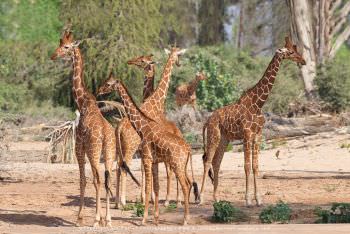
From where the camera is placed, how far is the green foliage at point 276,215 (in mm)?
13484

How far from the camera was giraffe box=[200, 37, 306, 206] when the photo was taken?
15.8 m

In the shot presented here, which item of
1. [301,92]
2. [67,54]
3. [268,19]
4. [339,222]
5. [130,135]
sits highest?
[268,19]

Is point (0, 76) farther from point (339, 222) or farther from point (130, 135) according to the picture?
point (339, 222)

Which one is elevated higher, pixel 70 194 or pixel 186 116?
pixel 186 116

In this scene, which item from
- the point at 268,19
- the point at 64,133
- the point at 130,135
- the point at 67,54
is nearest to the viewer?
the point at 67,54

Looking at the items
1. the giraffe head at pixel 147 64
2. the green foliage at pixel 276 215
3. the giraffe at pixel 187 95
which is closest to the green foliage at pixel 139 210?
the green foliage at pixel 276 215

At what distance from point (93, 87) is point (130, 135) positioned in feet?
59.8

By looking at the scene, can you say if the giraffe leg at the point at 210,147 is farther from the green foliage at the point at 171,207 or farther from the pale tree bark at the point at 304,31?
the pale tree bark at the point at 304,31

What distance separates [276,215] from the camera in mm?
13531

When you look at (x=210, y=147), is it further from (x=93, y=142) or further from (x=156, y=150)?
(x=93, y=142)

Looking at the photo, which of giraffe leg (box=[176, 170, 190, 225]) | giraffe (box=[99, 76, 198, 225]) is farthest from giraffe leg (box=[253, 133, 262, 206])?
giraffe leg (box=[176, 170, 190, 225])

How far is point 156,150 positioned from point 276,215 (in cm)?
196

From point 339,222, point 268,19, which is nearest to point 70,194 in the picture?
point 339,222

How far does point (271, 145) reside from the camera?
83.0 feet
